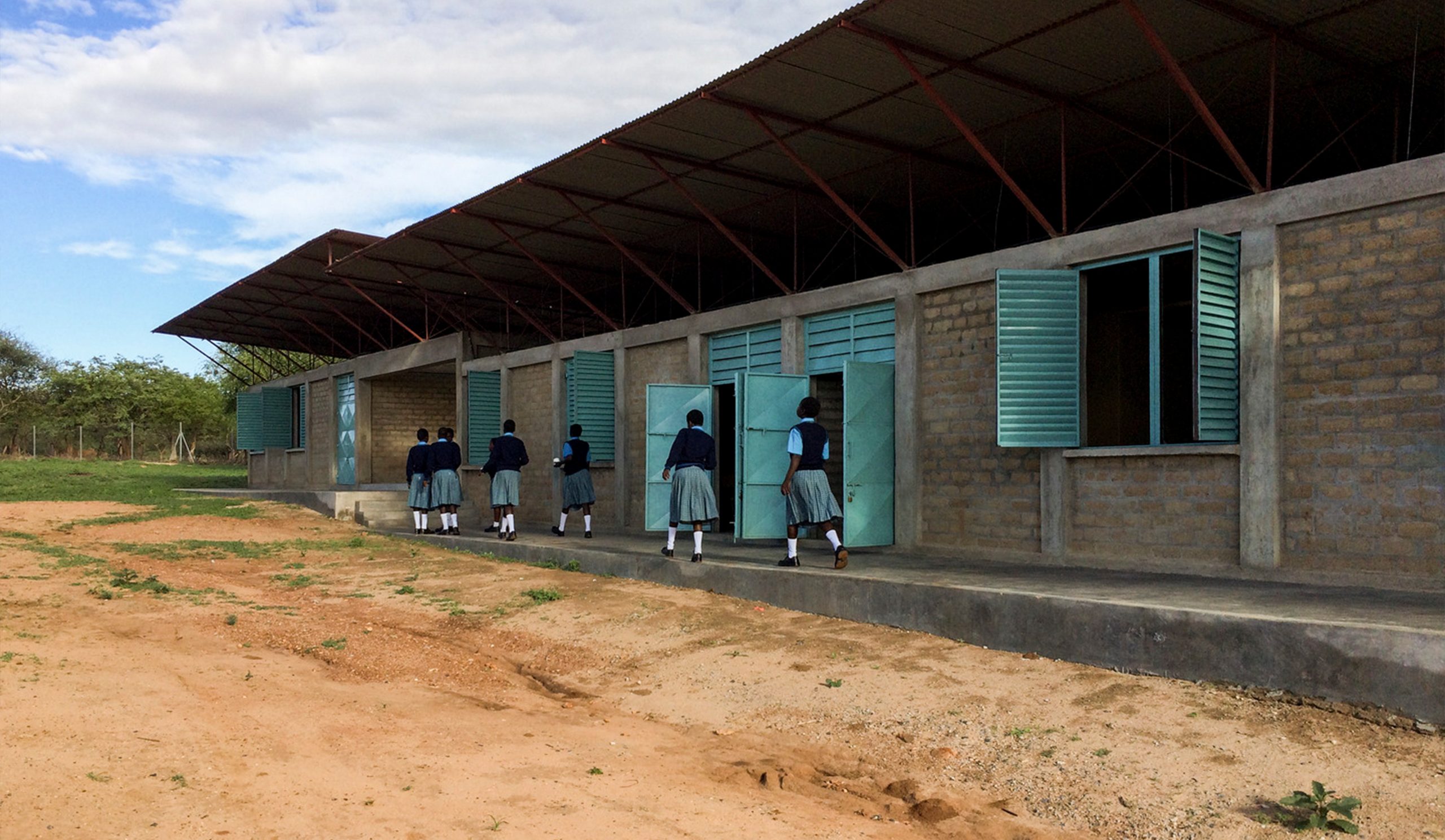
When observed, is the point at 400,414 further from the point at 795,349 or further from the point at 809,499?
the point at 809,499

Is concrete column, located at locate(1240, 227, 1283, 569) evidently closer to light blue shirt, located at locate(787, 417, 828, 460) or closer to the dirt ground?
the dirt ground

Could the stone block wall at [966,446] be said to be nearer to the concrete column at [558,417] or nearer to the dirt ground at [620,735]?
the dirt ground at [620,735]

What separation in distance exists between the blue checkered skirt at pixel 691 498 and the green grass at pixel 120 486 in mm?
10813

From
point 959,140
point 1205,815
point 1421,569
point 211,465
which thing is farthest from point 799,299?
point 211,465

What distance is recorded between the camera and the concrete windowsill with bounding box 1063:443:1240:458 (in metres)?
8.02

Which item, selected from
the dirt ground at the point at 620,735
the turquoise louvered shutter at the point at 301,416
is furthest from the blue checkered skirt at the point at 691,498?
the turquoise louvered shutter at the point at 301,416

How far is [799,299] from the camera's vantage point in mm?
12258

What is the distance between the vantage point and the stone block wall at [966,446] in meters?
9.61

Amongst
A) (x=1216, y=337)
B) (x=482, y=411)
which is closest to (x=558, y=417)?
(x=482, y=411)

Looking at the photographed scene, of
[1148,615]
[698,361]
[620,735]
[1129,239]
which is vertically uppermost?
[1129,239]

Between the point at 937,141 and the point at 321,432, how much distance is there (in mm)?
19551

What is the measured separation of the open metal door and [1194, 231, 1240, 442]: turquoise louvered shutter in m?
3.53

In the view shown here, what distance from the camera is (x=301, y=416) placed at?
27.3 m

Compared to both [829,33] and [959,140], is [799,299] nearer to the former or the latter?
[959,140]
